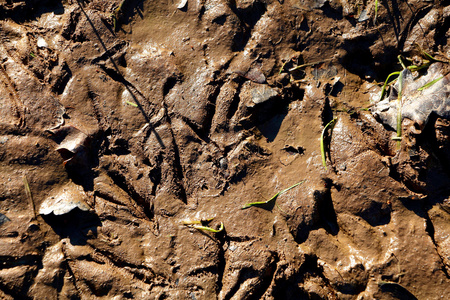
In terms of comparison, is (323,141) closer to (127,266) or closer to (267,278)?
(267,278)

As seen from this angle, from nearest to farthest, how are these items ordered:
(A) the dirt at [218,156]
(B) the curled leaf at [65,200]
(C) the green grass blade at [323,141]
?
(A) the dirt at [218,156] < (C) the green grass blade at [323,141] < (B) the curled leaf at [65,200]

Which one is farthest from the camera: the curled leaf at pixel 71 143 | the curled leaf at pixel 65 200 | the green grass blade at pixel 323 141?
the curled leaf at pixel 71 143

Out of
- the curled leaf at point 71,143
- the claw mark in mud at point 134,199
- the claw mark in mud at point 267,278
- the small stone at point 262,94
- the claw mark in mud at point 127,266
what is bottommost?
the claw mark in mud at point 267,278

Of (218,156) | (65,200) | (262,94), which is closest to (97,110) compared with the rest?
(65,200)

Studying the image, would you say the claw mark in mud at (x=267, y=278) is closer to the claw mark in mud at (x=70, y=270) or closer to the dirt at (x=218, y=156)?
the dirt at (x=218, y=156)

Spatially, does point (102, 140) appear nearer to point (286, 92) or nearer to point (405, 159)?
point (286, 92)

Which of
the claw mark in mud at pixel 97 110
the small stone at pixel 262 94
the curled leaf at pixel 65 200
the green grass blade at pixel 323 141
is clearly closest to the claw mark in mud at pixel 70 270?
the curled leaf at pixel 65 200

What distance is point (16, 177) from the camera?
3.08 metres

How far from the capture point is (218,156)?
2990 mm

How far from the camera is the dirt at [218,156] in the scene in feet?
8.81

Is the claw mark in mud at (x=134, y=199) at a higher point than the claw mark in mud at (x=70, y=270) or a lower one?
higher

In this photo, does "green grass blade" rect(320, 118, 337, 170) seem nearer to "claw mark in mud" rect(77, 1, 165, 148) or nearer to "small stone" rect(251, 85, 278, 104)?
"small stone" rect(251, 85, 278, 104)

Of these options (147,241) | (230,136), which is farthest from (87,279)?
(230,136)

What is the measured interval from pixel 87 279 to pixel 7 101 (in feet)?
6.12
